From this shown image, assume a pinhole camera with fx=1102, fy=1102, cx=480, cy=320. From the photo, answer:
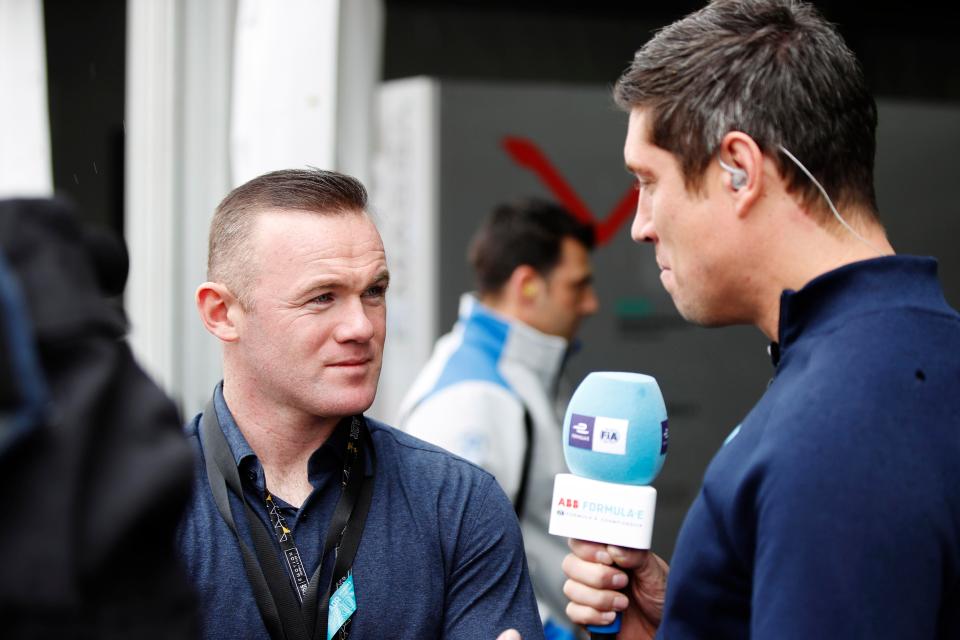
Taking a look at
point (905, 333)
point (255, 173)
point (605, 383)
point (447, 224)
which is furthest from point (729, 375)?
point (905, 333)

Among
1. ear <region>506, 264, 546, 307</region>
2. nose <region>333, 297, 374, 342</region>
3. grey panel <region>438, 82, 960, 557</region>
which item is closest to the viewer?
nose <region>333, 297, 374, 342</region>

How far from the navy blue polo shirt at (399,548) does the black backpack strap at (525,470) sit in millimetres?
1231

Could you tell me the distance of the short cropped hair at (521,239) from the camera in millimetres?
3730

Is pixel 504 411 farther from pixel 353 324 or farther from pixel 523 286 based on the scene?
pixel 353 324

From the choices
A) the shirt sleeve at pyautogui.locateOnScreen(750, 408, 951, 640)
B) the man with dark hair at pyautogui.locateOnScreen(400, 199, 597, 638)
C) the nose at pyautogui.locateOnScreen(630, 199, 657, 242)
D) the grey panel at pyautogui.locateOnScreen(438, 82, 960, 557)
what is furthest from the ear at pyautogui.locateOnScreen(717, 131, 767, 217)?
the grey panel at pyautogui.locateOnScreen(438, 82, 960, 557)

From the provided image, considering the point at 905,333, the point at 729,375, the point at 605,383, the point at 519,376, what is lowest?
the point at 729,375

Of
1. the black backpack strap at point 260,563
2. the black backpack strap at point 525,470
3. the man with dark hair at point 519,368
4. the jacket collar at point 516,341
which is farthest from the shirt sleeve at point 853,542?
the jacket collar at point 516,341

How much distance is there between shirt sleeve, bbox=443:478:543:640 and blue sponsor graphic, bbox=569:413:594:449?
0.23 metres

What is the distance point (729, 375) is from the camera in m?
5.63

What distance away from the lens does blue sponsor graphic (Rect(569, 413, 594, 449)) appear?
174 centimetres

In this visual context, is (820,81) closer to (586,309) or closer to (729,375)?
(586,309)

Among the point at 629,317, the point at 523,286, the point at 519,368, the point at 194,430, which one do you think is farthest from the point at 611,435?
the point at 629,317

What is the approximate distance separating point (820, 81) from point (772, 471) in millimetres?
537

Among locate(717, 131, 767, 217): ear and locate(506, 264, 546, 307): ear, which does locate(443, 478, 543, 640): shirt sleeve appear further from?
locate(506, 264, 546, 307): ear
